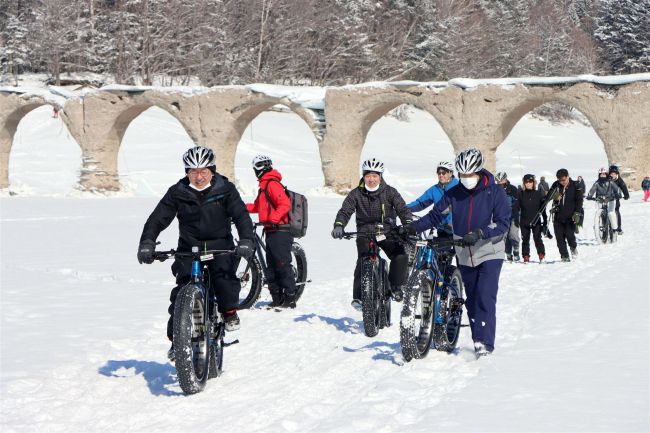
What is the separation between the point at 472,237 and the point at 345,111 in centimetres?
2117

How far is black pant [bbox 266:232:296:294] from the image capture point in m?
8.05

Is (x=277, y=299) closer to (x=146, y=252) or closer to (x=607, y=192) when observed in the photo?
(x=146, y=252)

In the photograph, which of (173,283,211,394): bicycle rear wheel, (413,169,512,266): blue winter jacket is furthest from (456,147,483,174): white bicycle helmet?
(173,283,211,394): bicycle rear wheel

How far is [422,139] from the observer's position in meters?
49.8

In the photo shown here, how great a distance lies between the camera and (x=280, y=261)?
8.07 m

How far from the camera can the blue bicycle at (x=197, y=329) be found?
16.1 ft

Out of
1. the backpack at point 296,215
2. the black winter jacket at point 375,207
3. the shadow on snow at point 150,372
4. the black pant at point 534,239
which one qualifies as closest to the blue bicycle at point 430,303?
the black winter jacket at point 375,207

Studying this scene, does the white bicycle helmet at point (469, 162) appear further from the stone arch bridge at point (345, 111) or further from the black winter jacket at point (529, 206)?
the stone arch bridge at point (345, 111)

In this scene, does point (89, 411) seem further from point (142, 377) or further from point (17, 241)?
point (17, 241)

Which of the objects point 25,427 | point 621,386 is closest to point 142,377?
point 25,427

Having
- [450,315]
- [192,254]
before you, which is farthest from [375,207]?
[192,254]

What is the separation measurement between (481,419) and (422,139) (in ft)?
152

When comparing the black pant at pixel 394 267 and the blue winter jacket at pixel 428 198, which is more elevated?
the blue winter jacket at pixel 428 198

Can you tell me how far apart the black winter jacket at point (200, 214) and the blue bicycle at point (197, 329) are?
0.14 meters
